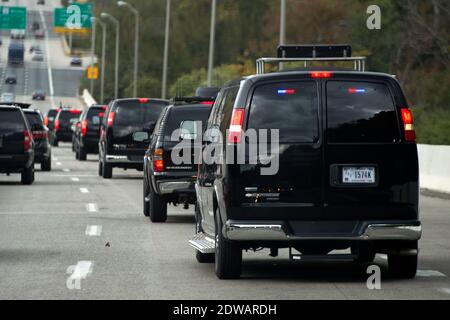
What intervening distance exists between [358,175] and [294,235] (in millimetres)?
792

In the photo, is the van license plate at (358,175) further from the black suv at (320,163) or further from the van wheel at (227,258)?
the van wheel at (227,258)

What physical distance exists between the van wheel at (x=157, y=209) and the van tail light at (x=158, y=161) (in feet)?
1.30

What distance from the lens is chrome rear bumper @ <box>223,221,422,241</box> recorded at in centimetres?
1326

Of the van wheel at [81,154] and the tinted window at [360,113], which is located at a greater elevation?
the tinted window at [360,113]

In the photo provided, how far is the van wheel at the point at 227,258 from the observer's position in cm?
1365

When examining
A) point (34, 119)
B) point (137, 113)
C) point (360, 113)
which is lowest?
point (34, 119)

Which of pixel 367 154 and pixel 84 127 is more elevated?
pixel 367 154

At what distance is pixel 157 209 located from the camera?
22094mm

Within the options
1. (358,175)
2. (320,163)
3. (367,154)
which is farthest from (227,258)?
(367,154)

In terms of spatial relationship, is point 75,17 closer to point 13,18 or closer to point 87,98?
point 13,18

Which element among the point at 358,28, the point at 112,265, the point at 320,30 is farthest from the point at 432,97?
the point at 112,265

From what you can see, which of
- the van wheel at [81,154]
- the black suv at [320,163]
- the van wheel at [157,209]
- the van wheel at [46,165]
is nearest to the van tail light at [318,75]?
the black suv at [320,163]

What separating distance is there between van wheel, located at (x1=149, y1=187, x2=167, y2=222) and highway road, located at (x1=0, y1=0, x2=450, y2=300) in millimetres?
151

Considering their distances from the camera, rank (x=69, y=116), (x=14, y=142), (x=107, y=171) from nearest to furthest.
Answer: (x=14, y=142) → (x=107, y=171) → (x=69, y=116)
